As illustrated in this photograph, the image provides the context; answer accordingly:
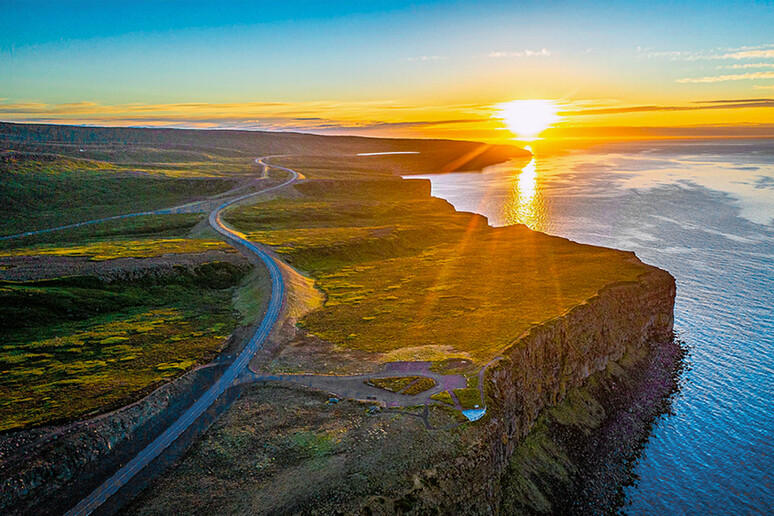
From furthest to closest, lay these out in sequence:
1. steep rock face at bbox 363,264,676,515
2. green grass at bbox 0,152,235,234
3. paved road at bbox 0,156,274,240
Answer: green grass at bbox 0,152,235,234 < paved road at bbox 0,156,274,240 < steep rock face at bbox 363,264,676,515

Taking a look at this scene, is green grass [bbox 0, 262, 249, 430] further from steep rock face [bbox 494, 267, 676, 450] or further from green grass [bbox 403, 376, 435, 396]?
steep rock face [bbox 494, 267, 676, 450]

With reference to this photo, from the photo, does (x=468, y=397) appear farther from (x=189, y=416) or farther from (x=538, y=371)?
(x=189, y=416)

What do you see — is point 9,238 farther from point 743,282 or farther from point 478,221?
point 743,282

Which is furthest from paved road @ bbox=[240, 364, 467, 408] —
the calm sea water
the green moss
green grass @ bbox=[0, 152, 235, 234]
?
green grass @ bbox=[0, 152, 235, 234]

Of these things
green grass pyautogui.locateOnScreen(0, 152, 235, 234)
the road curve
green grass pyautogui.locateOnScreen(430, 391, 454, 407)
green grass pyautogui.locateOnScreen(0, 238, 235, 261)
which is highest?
green grass pyautogui.locateOnScreen(0, 152, 235, 234)

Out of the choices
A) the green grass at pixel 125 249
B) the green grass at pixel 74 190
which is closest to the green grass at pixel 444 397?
the green grass at pixel 125 249
